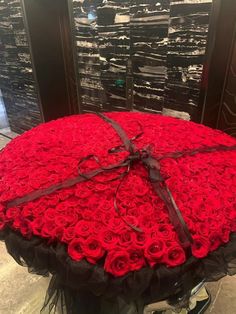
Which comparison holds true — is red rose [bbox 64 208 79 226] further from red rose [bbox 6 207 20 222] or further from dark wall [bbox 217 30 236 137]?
dark wall [bbox 217 30 236 137]

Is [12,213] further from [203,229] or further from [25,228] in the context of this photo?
[203,229]

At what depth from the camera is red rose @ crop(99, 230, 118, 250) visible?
0.64m

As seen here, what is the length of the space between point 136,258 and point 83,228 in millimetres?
158

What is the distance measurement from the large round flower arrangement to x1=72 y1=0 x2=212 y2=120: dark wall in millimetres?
850

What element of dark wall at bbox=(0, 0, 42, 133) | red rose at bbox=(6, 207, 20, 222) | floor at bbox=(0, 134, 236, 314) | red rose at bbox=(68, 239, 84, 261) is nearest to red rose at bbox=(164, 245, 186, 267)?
red rose at bbox=(68, 239, 84, 261)

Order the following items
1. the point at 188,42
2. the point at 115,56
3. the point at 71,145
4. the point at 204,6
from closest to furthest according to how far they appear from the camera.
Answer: the point at 71,145 < the point at 204,6 < the point at 188,42 < the point at 115,56

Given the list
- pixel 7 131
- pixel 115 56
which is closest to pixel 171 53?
pixel 115 56

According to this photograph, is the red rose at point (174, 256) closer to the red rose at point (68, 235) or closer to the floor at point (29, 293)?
the red rose at point (68, 235)

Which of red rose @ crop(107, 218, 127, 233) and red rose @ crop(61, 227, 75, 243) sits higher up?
red rose @ crop(107, 218, 127, 233)

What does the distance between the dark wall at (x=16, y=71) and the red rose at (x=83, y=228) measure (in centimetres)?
227

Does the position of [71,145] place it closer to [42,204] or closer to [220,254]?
[42,204]

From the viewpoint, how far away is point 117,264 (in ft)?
2.04

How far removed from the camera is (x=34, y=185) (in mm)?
833

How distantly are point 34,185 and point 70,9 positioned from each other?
1962 millimetres
